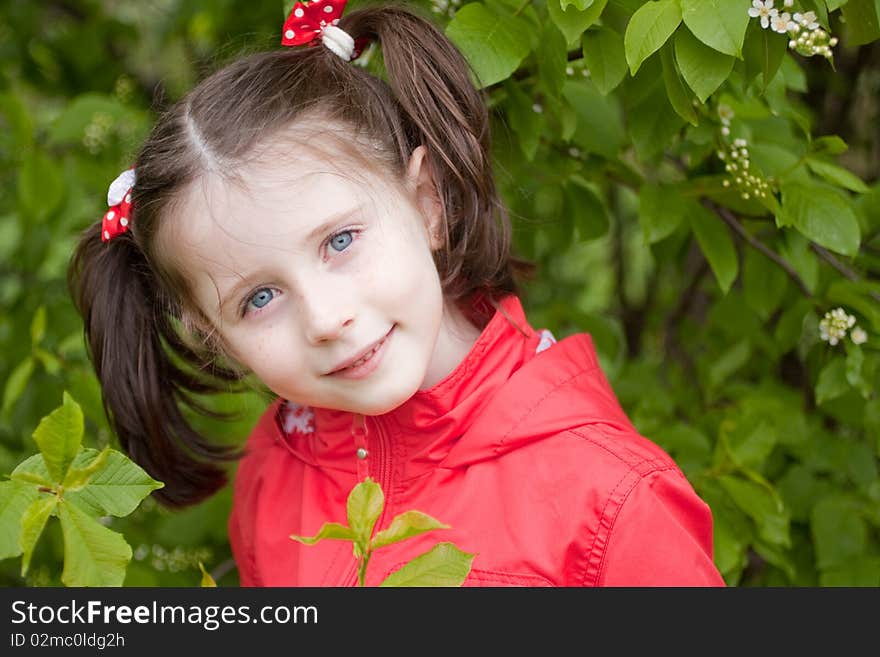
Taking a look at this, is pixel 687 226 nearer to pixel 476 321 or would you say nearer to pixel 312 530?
pixel 476 321

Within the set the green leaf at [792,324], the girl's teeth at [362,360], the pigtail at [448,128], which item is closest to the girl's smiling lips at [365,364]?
the girl's teeth at [362,360]

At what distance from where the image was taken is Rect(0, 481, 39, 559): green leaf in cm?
127

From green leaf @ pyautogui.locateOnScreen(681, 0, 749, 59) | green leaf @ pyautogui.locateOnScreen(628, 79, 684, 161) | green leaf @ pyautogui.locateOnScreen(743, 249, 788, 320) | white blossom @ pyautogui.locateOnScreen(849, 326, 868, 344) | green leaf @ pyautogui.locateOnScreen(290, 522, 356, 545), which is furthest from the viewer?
green leaf @ pyautogui.locateOnScreen(743, 249, 788, 320)

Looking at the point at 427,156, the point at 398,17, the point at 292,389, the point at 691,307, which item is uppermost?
the point at 398,17

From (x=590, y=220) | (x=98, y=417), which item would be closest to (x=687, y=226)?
(x=590, y=220)

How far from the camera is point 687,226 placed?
7.31 feet

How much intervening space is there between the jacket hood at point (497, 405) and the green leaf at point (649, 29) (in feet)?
1.56

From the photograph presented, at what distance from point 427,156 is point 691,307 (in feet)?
5.86

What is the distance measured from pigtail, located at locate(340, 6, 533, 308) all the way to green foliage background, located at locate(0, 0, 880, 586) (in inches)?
2.3

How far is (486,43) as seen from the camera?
1689 millimetres

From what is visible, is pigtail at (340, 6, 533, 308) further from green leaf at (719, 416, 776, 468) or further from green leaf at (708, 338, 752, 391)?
green leaf at (708, 338, 752, 391)

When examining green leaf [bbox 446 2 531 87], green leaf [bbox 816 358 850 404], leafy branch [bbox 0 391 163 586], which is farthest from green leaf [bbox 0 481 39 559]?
green leaf [bbox 816 358 850 404]

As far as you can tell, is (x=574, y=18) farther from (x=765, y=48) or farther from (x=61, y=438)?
(x=61, y=438)

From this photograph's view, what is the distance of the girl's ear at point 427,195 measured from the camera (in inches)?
66.5
